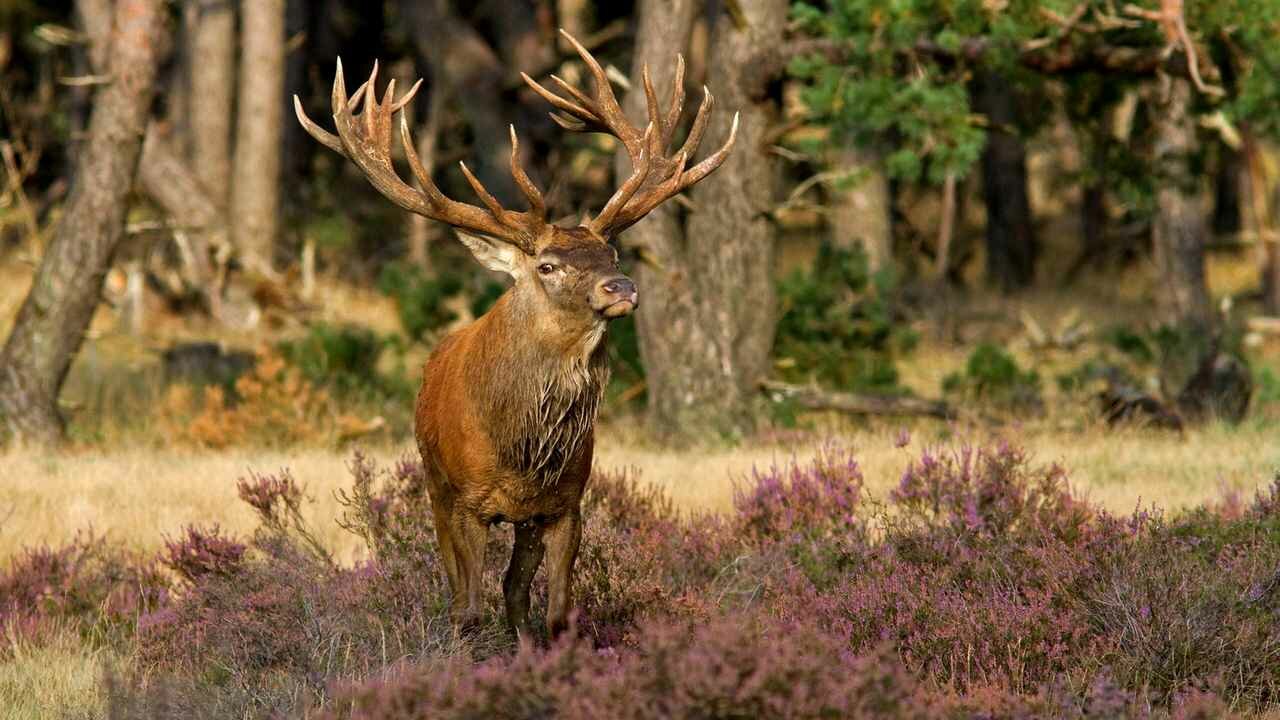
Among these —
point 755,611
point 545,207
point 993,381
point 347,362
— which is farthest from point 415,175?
point 993,381

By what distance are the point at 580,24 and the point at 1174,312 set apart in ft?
31.5

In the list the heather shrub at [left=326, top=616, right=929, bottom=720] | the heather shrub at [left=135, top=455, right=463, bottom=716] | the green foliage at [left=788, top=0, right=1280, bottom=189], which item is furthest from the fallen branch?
Answer: the heather shrub at [left=326, top=616, right=929, bottom=720]

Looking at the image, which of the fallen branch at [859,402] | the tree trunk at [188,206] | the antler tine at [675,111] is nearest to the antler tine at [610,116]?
the antler tine at [675,111]

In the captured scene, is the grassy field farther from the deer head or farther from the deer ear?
the deer ear

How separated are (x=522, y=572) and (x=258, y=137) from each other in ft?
45.6

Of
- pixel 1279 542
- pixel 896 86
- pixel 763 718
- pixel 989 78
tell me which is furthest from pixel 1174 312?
pixel 763 718

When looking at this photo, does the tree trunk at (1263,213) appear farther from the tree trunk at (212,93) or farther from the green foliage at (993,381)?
the tree trunk at (212,93)

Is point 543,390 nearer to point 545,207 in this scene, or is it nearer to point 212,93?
point 545,207

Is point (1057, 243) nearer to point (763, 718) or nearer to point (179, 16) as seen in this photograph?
point (179, 16)

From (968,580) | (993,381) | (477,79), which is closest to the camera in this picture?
(968,580)

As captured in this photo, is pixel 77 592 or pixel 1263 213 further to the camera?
pixel 1263 213

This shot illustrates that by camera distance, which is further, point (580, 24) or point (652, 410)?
point (580, 24)

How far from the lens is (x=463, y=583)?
6848 millimetres

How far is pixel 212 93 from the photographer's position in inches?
794
